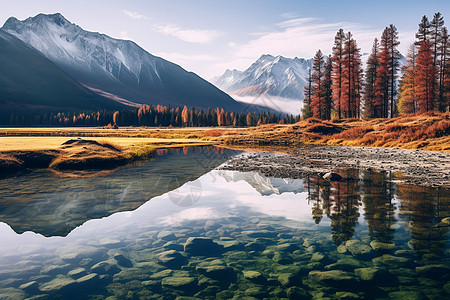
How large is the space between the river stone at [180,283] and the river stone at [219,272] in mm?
429

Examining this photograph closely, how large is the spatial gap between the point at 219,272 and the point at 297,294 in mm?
1986

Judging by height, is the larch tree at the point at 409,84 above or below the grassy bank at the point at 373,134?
above

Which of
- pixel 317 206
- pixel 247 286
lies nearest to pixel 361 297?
pixel 247 286

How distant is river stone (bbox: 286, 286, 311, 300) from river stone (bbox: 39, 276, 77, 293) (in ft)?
16.1

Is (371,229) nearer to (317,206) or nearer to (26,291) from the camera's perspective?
(317,206)

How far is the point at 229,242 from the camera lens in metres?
9.14

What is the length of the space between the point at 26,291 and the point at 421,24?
66654 millimetres

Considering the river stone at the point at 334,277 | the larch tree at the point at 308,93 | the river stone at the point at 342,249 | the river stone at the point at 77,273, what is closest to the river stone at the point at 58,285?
the river stone at the point at 77,273

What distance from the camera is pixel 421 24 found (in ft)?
173

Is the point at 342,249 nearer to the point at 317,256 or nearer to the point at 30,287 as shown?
the point at 317,256

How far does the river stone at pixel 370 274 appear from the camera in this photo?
659cm

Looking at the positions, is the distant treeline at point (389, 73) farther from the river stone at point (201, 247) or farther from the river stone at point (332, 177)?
the river stone at point (201, 247)

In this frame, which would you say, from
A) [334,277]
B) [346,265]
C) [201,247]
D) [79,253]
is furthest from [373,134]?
[79,253]

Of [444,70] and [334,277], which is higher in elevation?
[444,70]
